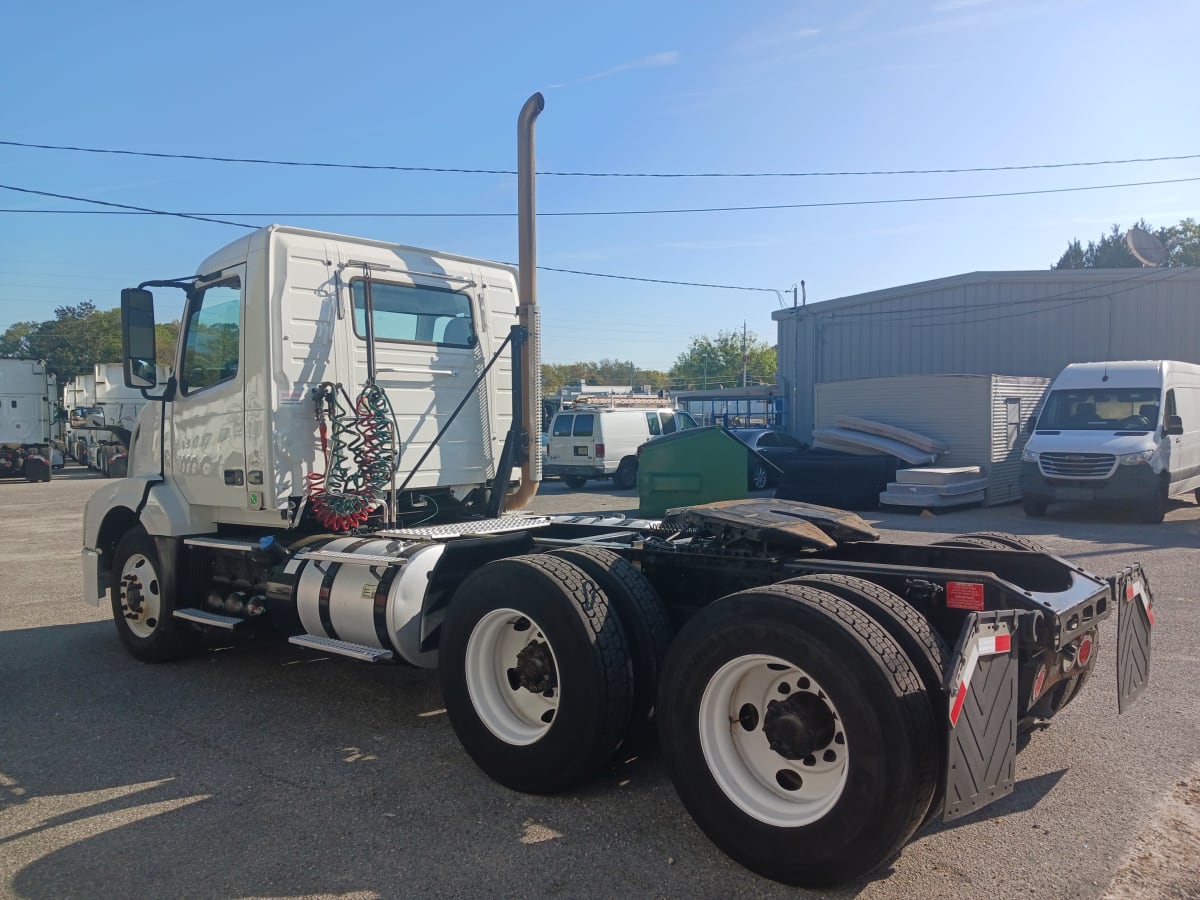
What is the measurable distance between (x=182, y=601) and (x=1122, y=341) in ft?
80.3

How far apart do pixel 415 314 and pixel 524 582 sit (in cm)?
308

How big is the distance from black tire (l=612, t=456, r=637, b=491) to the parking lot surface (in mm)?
15711

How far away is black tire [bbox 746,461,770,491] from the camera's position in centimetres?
2217

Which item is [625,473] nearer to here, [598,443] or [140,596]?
[598,443]

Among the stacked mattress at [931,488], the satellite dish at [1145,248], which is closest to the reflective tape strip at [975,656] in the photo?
the stacked mattress at [931,488]

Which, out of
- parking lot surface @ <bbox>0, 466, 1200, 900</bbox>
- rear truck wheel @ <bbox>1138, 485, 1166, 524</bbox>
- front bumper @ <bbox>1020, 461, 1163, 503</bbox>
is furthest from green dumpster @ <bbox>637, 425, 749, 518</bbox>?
rear truck wheel @ <bbox>1138, 485, 1166, 524</bbox>

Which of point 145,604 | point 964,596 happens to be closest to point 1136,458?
point 964,596

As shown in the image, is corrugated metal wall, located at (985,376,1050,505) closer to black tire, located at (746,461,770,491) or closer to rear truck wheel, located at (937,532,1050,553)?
black tire, located at (746,461,770,491)

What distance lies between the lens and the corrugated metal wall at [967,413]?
18.0 metres

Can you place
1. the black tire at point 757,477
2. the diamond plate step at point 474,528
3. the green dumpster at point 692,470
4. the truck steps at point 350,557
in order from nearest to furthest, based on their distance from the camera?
1. the truck steps at point 350,557
2. the diamond plate step at point 474,528
3. the green dumpster at point 692,470
4. the black tire at point 757,477

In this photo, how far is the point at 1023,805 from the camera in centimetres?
412

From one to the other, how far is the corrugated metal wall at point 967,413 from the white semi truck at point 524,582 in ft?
44.0

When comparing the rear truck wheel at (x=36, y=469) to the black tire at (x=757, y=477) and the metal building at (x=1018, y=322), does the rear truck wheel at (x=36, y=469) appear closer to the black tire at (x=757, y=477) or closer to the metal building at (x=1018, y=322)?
the black tire at (x=757, y=477)

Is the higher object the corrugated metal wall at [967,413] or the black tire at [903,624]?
the corrugated metal wall at [967,413]
